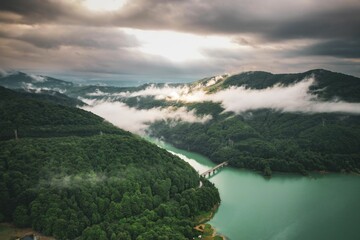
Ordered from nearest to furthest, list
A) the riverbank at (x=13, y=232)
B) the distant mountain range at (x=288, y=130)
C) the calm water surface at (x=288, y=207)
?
the riverbank at (x=13, y=232) → the calm water surface at (x=288, y=207) → the distant mountain range at (x=288, y=130)

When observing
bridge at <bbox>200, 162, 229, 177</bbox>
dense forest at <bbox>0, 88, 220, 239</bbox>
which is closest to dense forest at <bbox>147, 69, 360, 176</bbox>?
bridge at <bbox>200, 162, 229, 177</bbox>

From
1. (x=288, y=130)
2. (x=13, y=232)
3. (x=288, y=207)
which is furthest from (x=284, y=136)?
(x=13, y=232)

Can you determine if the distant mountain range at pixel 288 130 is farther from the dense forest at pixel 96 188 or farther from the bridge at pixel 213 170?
the dense forest at pixel 96 188

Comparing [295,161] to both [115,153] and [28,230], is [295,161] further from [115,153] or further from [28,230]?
[28,230]

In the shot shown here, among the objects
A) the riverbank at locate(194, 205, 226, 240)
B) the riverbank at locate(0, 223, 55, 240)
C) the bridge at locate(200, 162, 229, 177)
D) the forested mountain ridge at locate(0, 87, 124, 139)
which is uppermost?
the forested mountain ridge at locate(0, 87, 124, 139)

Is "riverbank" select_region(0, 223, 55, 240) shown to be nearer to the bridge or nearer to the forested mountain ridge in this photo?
the forested mountain ridge

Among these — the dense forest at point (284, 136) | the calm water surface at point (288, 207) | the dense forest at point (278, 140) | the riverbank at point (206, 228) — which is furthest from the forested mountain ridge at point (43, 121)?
the dense forest at point (284, 136)
